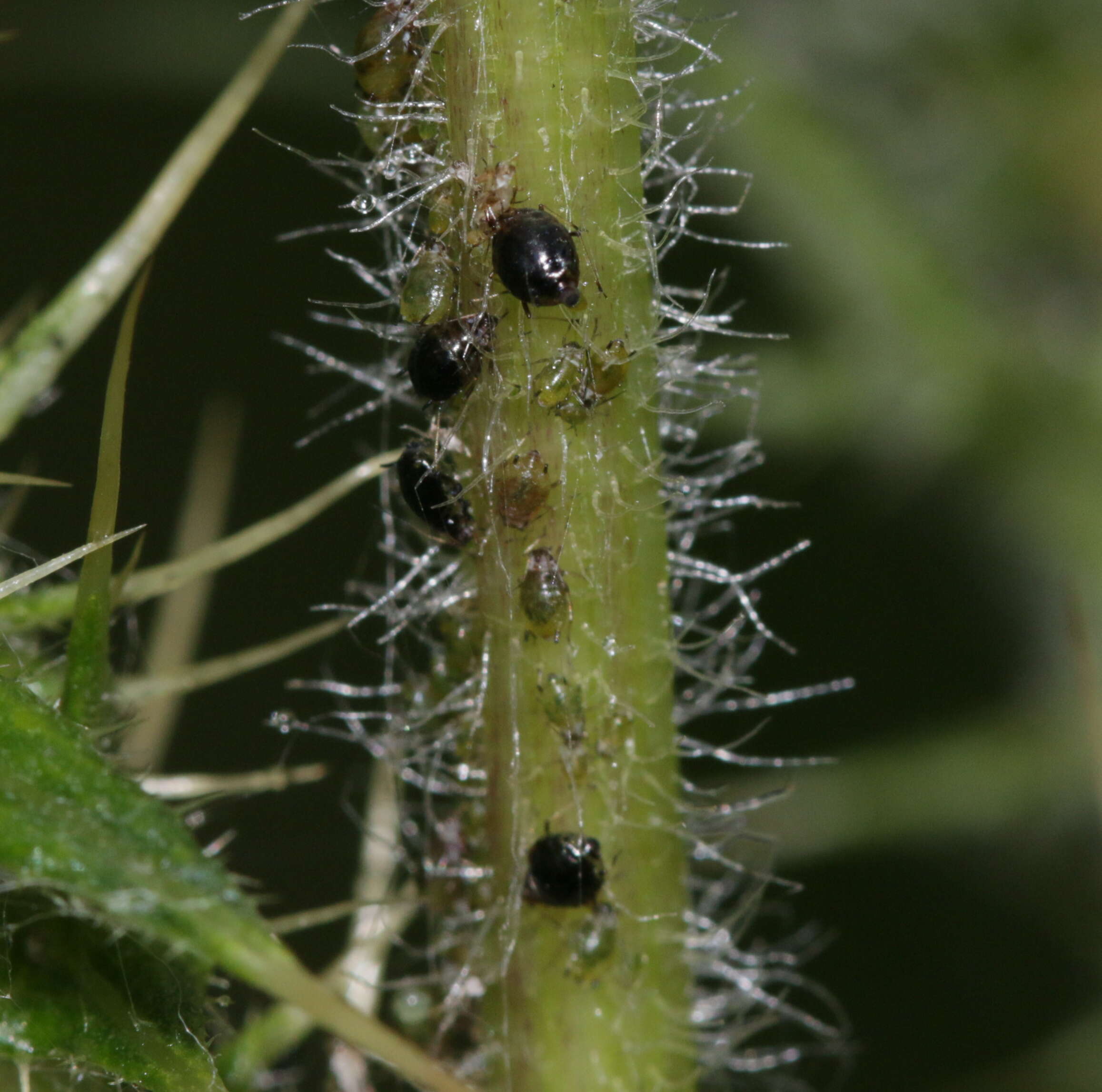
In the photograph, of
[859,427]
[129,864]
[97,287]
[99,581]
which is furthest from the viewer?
[859,427]

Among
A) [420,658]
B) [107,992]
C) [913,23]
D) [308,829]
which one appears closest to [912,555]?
[913,23]

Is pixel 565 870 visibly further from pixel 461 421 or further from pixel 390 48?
pixel 390 48

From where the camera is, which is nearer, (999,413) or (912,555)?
(999,413)

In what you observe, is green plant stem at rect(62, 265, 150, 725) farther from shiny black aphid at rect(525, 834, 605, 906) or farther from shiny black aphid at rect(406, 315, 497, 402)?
shiny black aphid at rect(525, 834, 605, 906)

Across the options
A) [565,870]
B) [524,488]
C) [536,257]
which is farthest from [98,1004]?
[536,257]

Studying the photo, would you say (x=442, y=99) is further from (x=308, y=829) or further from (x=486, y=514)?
(x=308, y=829)

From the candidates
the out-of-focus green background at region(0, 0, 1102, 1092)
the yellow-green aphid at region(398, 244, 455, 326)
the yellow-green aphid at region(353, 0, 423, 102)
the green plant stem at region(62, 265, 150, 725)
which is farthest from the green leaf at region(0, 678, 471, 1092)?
the out-of-focus green background at region(0, 0, 1102, 1092)
